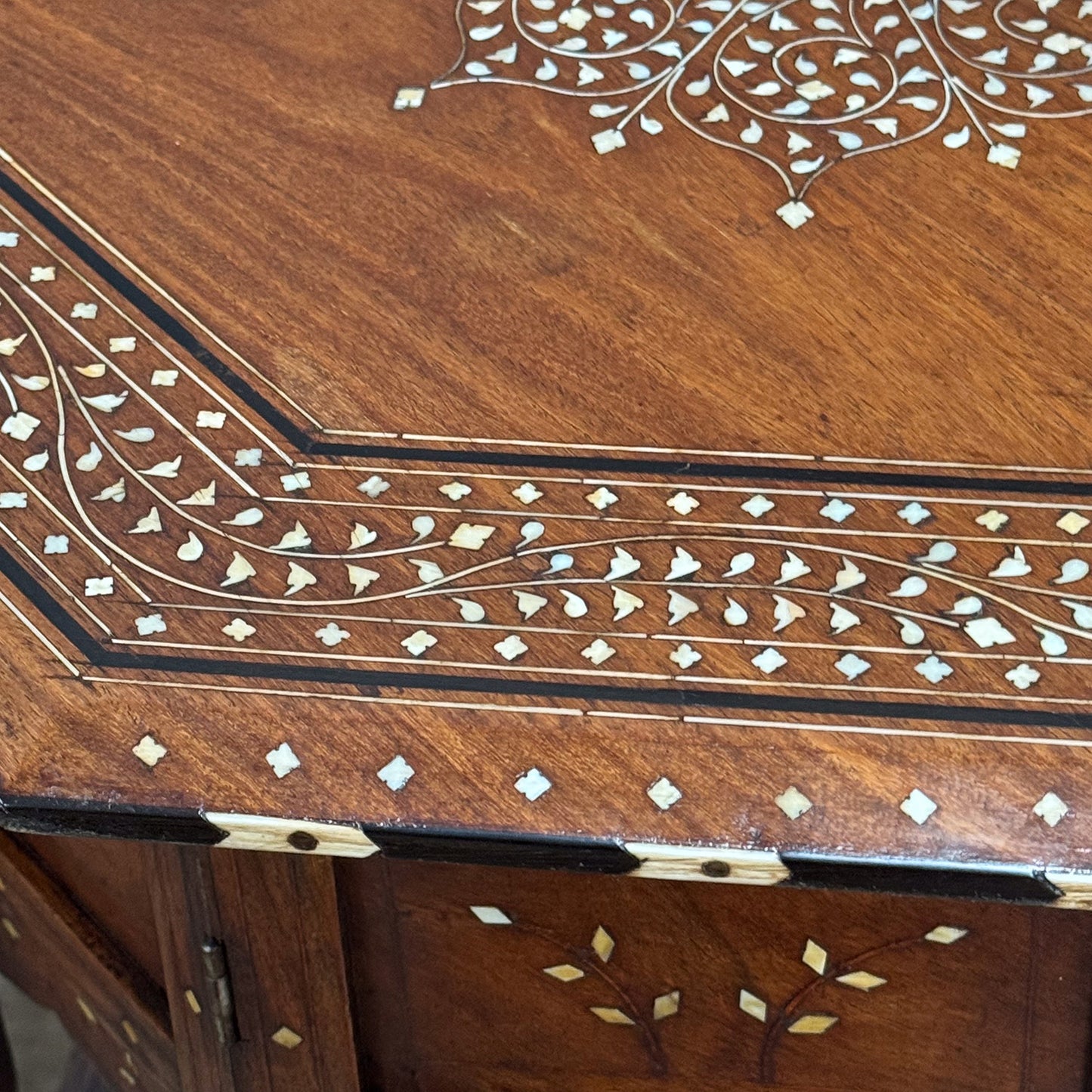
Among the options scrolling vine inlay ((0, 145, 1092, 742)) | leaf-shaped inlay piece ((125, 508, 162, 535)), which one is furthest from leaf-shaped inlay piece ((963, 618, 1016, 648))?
leaf-shaped inlay piece ((125, 508, 162, 535))

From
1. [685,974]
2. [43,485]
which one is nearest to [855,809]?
[685,974]

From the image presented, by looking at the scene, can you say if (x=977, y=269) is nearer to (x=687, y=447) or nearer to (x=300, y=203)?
(x=687, y=447)

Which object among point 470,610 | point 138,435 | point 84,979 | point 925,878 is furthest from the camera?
point 84,979

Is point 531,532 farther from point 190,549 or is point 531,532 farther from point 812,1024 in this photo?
point 812,1024

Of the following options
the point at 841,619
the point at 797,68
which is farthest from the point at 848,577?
the point at 797,68

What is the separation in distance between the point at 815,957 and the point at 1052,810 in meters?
0.22

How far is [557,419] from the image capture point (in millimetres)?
936

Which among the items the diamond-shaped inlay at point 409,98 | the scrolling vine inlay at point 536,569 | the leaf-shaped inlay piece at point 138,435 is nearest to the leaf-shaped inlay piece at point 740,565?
the scrolling vine inlay at point 536,569

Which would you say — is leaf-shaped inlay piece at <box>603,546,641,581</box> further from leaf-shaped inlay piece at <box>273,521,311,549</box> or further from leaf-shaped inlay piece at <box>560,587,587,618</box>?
leaf-shaped inlay piece at <box>273,521,311,549</box>

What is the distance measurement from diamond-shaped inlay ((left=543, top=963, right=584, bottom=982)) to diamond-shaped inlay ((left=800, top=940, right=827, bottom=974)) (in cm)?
13

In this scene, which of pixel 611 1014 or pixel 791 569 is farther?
pixel 611 1014

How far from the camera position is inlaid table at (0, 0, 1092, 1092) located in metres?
0.78

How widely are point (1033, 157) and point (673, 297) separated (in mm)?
274

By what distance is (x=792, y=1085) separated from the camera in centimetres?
98
